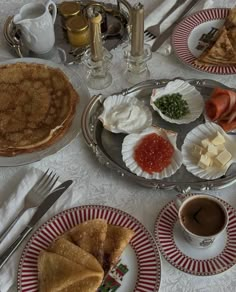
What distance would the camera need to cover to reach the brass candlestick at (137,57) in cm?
128

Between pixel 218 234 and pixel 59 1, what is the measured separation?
3.26ft

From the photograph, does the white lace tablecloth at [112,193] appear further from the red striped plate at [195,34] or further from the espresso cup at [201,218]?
the red striped plate at [195,34]

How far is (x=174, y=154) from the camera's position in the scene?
1.16 meters

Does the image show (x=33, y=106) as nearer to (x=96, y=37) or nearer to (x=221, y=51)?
(x=96, y=37)

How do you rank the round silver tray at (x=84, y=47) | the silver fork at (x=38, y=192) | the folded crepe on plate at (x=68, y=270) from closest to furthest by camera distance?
the folded crepe on plate at (x=68, y=270)
the silver fork at (x=38, y=192)
the round silver tray at (x=84, y=47)

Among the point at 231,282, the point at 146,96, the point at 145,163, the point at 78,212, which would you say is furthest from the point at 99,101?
the point at 231,282

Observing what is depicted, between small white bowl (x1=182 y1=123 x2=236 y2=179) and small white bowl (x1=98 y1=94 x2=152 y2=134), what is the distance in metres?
0.12

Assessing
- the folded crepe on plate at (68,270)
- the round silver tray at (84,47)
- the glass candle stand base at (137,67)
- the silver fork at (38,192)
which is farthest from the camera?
the round silver tray at (84,47)

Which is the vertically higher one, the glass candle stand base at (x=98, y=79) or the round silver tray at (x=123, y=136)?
the glass candle stand base at (x=98, y=79)

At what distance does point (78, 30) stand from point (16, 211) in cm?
58

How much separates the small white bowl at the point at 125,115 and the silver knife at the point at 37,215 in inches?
7.4

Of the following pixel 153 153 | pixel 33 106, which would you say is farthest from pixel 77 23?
pixel 153 153

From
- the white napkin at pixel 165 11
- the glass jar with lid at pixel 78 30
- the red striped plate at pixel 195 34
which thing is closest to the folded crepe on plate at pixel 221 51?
the red striped plate at pixel 195 34

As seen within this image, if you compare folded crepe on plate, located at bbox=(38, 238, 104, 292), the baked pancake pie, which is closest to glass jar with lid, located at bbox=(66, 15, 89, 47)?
the baked pancake pie
